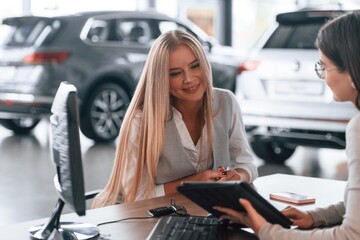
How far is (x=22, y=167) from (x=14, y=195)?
3.76 ft

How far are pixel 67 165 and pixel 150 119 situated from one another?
932mm

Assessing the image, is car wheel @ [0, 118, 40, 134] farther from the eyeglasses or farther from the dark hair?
the dark hair

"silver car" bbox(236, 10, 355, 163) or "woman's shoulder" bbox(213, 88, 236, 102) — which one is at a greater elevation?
"woman's shoulder" bbox(213, 88, 236, 102)

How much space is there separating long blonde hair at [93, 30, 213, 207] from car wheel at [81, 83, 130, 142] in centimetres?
482

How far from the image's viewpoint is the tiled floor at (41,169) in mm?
4793

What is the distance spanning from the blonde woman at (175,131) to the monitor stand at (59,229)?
0.56 metres

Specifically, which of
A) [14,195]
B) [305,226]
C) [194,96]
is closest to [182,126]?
[194,96]

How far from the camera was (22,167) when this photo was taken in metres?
6.27

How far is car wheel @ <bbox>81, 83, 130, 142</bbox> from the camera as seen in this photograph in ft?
24.8

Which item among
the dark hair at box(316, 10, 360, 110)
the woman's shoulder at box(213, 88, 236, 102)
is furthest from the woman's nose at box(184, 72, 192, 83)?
the dark hair at box(316, 10, 360, 110)

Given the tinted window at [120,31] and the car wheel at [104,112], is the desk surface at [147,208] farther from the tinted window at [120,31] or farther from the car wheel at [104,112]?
the tinted window at [120,31]

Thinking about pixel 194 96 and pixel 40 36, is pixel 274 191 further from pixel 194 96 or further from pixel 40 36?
pixel 40 36

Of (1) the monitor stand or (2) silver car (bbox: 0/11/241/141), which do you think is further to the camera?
(2) silver car (bbox: 0/11/241/141)

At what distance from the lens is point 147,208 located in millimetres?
2227
